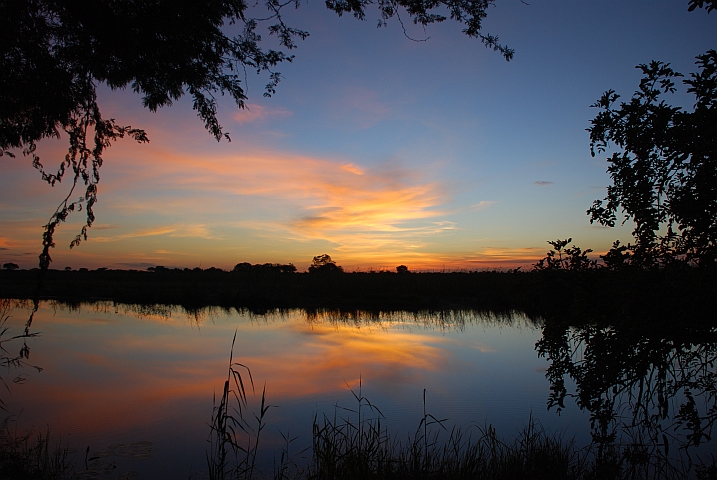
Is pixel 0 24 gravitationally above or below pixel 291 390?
above

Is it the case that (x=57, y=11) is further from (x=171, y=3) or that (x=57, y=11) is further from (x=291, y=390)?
(x=291, y=390)

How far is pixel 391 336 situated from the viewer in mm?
16297

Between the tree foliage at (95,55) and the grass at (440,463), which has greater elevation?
the tree foliage at (95,55)

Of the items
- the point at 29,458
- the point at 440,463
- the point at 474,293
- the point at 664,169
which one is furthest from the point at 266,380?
the point at 474,293

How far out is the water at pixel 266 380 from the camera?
7.14 m

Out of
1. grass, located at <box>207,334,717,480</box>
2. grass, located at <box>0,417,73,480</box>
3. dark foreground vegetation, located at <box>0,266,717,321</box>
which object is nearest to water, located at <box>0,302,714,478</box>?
grass, located at <box>0,417,73,480</box>

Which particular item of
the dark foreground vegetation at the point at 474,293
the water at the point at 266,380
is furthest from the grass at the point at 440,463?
the dark foreground vegetation at the point at 474,293

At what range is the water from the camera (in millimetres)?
7137

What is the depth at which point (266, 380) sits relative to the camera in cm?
1052

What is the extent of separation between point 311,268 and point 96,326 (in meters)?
26.3

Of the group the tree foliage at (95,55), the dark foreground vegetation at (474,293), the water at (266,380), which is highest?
the tree foliage at (95,55)

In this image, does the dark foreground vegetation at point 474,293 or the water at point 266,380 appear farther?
the water at point 266,380

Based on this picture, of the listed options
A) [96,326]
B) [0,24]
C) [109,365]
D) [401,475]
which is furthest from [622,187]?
[96,326]

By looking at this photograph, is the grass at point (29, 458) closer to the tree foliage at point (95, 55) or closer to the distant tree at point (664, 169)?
the tree foliage at point (95, 55)
